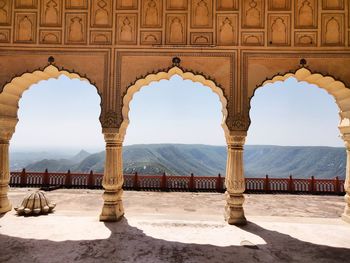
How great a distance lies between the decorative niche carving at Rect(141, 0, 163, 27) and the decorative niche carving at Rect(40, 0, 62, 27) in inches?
91.6

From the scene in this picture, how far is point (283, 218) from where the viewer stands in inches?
335

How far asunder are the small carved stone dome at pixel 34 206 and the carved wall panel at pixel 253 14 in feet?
25.2

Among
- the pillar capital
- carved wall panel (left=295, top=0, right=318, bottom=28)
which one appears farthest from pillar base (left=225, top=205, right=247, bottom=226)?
the pillar capital

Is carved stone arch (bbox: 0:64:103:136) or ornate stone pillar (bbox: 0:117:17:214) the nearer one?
carved stone arch (bbox: 0:64:103:136)

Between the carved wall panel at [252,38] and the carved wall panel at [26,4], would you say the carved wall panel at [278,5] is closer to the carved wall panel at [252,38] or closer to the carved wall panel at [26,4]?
the carved wall panel at [252,38]

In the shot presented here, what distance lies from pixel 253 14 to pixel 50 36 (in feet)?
18.6

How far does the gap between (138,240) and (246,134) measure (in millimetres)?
3864

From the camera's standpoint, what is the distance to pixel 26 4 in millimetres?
7855

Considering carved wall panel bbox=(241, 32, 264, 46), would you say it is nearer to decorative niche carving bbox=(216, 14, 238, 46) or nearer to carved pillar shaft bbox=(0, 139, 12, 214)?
decorative niche carving bbox=(216, 14, 238, 46)

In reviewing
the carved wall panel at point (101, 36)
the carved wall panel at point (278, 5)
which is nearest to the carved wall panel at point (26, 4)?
the carved wall panel at point (101, 36)

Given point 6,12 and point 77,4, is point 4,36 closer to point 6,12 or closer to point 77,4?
point 6,12

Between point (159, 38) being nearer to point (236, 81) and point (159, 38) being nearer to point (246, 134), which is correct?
point (236, 81)

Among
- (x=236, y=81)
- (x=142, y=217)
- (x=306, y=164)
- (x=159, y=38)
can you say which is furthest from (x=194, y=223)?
(x=306, y=164)

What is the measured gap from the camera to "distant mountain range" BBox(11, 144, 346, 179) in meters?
52.4
